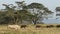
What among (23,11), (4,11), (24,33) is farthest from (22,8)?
(24,33)

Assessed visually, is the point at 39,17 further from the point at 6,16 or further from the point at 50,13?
the point at 6,16

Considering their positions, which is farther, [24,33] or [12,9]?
[12,9]

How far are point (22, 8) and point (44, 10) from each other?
5.47 m

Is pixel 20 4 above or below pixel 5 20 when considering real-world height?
above

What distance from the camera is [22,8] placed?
4806 centimetres

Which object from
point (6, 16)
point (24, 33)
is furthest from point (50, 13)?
point (24, 33)

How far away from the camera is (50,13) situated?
50344 millimetres

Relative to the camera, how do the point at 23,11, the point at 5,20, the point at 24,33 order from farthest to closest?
1. the point at 23,11
2. the point at 5,20
3. the point at 24,33

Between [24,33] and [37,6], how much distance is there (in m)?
34.0

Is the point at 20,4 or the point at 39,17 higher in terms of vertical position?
the point at 20,4

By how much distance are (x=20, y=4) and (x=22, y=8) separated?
1.17 m

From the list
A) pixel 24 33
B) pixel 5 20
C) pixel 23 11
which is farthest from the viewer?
pixel 23 11

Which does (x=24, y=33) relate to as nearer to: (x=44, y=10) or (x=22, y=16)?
(x=22, y=16)

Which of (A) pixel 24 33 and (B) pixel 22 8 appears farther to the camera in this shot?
(B) pixel 22 8
